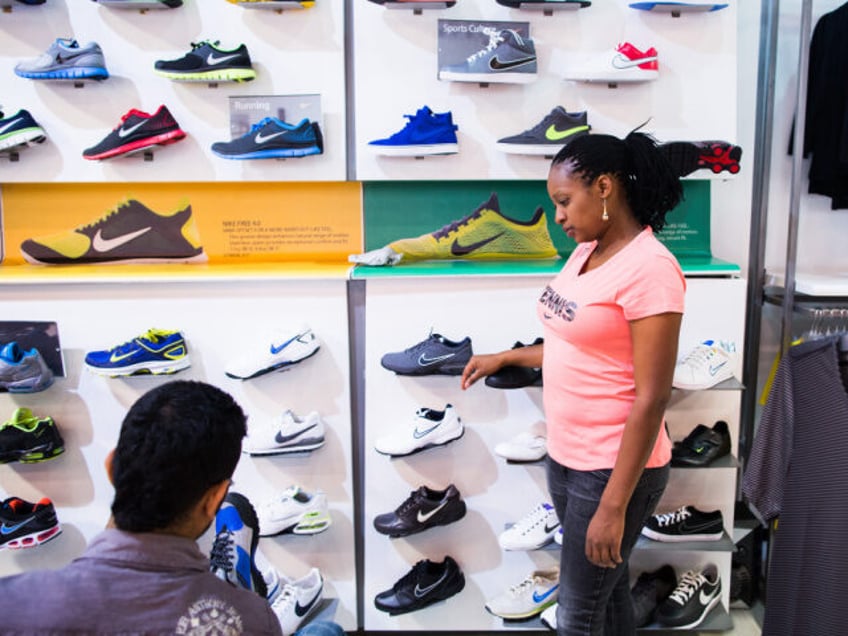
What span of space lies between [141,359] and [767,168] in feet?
8.67

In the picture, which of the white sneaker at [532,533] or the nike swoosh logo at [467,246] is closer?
the white sneaker at [532,533]

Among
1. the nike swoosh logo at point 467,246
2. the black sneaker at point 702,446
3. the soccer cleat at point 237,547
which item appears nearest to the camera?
the soccer cleat at point 237,547

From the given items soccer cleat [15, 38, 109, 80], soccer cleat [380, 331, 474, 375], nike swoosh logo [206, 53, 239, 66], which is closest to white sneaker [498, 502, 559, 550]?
soccer cleat [380, 331, 474, 375]

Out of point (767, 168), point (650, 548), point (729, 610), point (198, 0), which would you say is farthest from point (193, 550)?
point (767, 168)

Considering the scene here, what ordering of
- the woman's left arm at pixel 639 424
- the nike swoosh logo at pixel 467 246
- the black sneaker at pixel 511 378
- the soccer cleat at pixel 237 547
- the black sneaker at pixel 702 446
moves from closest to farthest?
the woman's left arm at pixel 639 424 → the soccer cleat at pixel 237 547 → the black sneaker at pixel 511 378 → the black sneaker at pixel 702 446 → the nike swoosh logo at pixel 467 246

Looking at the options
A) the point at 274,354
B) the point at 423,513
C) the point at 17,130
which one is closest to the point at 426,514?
the point at 423,513

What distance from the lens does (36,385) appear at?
2607 mm

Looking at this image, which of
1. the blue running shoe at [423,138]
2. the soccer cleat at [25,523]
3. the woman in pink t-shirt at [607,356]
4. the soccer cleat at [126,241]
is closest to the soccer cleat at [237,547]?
the woman in pink t-shirt at [607,356]

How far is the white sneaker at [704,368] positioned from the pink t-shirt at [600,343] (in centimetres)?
69

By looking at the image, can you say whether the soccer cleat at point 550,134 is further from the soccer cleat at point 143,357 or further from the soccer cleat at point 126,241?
the soccer cleat at point 143,357

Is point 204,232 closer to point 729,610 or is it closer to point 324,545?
point 324,545

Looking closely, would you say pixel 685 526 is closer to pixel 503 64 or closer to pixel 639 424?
pixel 639 424

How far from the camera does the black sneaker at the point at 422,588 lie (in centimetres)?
271

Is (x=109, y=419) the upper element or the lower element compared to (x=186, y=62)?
lower
